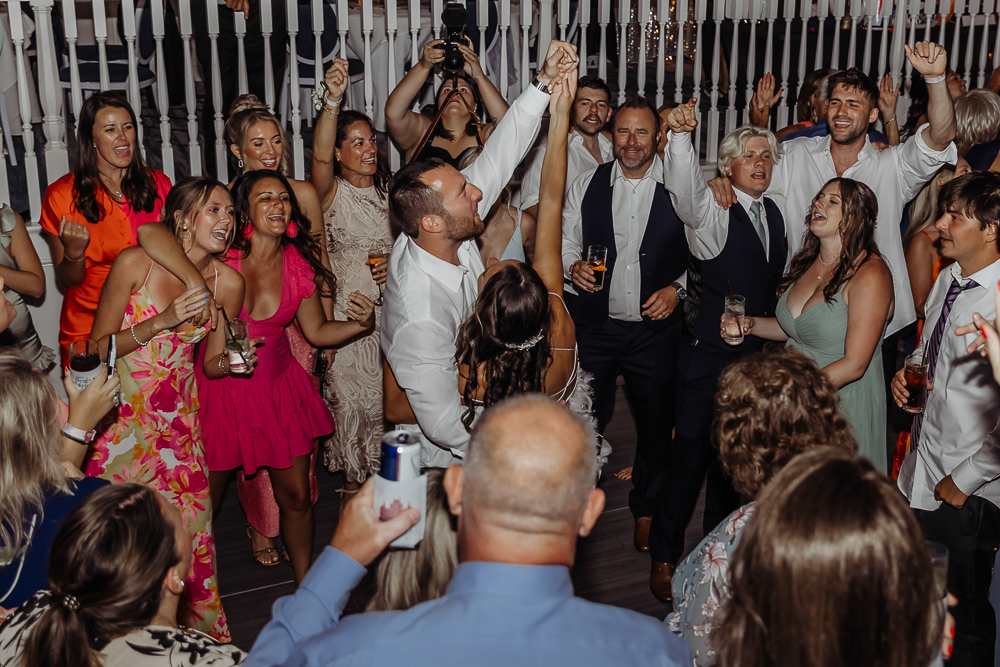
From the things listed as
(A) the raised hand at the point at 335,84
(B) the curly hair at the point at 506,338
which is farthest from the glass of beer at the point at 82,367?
(A) the raised hand at the point at 335,84

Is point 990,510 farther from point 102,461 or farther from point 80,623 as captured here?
point 102,461

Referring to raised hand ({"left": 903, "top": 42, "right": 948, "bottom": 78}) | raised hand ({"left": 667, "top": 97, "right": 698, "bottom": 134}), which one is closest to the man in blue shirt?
raised hand ({"left": 667, "top": 97, "right": 698, "bottom": 134})

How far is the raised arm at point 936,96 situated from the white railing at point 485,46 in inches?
69.5

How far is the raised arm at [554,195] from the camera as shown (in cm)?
245

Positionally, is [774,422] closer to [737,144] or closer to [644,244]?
[644,244]

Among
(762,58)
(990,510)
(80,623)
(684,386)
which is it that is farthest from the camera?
(762,58)

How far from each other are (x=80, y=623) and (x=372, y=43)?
3853 mm

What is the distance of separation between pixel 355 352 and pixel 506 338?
1.55 m

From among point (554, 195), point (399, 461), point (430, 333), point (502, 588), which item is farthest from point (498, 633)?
point (554, 195)

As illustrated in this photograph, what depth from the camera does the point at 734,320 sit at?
2871mm

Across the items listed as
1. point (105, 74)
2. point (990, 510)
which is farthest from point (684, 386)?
Result: point (105, 74)

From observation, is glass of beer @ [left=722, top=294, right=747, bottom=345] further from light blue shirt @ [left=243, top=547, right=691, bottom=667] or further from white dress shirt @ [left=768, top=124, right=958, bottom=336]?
light blue shirt @ [left=243, top=547, right=691, bottom=667]

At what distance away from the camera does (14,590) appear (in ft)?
5.60

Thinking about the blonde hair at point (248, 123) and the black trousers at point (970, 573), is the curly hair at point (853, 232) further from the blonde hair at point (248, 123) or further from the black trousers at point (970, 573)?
the blonde hair at point (248, 123)
